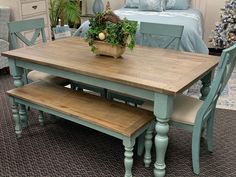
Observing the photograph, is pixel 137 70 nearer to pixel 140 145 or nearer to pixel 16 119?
pixel 140 145

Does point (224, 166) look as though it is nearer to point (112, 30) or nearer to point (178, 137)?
point (178, 137)

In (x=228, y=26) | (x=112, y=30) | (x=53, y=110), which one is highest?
(x=112, y=30)

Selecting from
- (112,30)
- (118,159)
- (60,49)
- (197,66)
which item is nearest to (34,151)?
(118,159)

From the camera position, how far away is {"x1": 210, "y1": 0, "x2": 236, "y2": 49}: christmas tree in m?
4.55

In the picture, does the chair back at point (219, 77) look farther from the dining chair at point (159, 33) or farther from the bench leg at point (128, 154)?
the dining chair at point (159, 33)

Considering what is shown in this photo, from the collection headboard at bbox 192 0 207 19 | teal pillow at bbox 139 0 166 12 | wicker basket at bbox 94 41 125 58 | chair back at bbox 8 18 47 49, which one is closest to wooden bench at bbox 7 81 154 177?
wicker basket at bbox 94 41 125 58

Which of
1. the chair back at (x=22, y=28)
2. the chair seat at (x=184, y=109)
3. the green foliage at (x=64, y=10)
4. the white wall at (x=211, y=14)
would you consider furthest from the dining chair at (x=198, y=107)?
the green foliage at (x=64, y=10)

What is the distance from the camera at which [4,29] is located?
428 cm

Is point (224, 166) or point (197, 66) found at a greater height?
point (197, 66)

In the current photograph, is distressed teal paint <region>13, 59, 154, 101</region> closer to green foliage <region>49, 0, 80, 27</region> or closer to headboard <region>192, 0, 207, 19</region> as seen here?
green foliage <region>49, 0, 80, 27</region>

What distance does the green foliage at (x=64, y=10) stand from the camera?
221 inches

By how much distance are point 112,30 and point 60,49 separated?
65 cm

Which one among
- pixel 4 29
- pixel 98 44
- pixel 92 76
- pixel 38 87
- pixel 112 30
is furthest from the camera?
pixel 4 29

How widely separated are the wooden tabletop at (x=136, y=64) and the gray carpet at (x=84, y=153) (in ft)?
2.48
